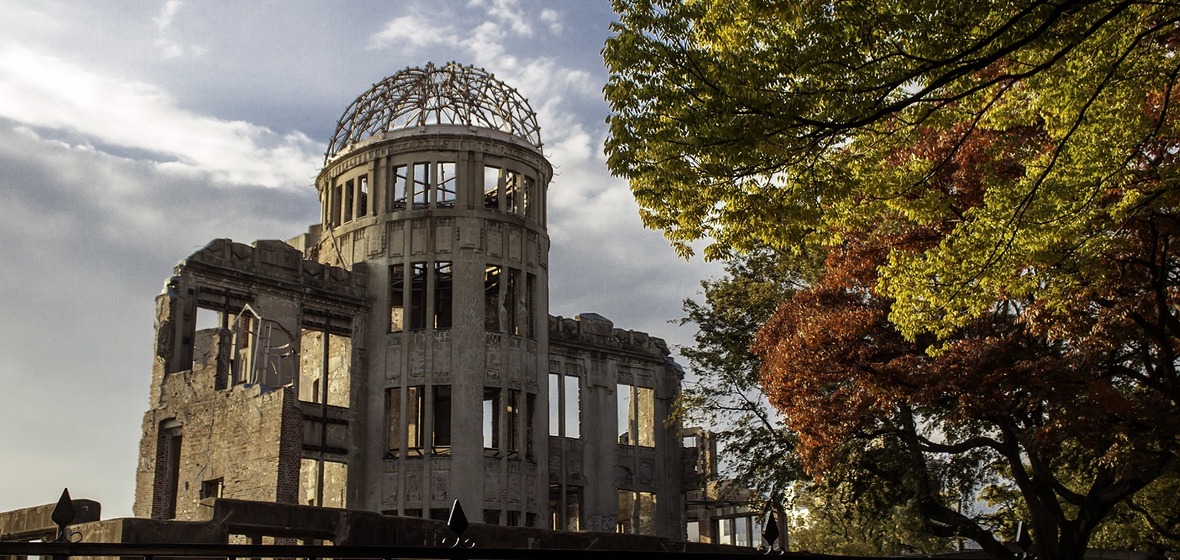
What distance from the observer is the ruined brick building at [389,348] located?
2823cm

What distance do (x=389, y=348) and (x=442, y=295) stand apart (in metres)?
3.66

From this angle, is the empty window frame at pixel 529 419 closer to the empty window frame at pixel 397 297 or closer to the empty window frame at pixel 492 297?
the empty window frame at pixel 492 297

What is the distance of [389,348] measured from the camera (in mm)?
31250

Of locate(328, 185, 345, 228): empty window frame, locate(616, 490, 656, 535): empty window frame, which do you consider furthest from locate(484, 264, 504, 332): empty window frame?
locate(616, 490, 656, 535): empty window frame

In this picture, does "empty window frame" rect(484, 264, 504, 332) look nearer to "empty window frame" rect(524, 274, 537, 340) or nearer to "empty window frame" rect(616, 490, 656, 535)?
"empty window frame" rect(524, 274, 537, 340)

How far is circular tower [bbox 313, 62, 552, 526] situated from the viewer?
30.3m

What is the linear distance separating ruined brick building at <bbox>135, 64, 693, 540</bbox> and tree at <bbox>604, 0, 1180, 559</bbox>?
10433 mm

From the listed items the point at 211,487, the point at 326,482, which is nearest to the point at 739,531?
the point at 326,482

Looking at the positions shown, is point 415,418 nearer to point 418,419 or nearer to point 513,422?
point 418,419

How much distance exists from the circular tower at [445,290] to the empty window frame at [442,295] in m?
0.09

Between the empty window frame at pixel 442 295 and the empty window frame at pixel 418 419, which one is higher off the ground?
the empty window frame at pixel 442 295

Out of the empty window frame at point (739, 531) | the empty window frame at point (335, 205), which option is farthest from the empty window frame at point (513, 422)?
the empty window frame at point (335, 205)

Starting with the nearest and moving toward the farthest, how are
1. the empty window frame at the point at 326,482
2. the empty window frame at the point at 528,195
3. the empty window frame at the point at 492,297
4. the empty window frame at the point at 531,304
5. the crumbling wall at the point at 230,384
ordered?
the crumbling wall at the point at 230,384, the empty window frame at the point at 326,482, the empty window frame at the point at 531,304, the empty window frame at the point at 528,195, the empty window frame at the point at 492,297

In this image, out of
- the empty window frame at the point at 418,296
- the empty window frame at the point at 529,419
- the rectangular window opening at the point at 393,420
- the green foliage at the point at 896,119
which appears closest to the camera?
the green foliage at the point at 896,119
